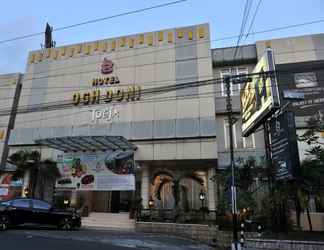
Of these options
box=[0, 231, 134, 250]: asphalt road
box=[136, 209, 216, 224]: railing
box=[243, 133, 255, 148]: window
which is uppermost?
box=[243, 133, 255, 148]: window

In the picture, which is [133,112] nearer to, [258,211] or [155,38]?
[155,38]

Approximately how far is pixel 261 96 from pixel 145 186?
1022 centimetres

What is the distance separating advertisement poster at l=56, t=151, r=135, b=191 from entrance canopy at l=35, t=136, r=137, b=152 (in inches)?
17.7

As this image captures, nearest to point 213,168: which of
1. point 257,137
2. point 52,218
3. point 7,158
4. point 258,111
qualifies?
point 257,137

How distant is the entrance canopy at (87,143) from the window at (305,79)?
476 inches

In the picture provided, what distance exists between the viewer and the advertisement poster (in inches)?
770

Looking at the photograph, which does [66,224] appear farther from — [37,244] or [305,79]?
[305,79]

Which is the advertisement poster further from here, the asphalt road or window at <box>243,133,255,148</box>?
the asphalt road

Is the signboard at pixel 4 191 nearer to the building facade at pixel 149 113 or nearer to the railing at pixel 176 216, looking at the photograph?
the building facade at pixel 149 113

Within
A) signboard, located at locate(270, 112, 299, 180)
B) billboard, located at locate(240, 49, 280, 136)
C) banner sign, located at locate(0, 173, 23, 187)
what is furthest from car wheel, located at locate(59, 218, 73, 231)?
billboard, located at locate(240, 49, 280, 136)

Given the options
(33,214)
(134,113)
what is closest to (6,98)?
(134,113)

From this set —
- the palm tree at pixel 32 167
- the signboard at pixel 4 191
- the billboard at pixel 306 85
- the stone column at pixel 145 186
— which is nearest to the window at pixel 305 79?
the billboard at pixel 306 85

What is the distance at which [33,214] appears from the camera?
13961 mm

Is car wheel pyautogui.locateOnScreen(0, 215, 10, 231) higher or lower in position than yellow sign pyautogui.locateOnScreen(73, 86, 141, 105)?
lower
